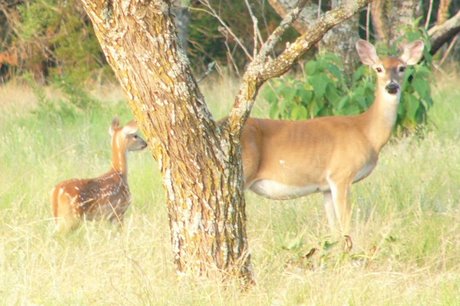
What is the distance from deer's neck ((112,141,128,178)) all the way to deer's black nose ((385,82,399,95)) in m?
1.73

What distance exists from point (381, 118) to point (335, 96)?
203 cm

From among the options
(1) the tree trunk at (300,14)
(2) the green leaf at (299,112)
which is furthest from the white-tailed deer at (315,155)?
(1) the tree trunk at (300,14)

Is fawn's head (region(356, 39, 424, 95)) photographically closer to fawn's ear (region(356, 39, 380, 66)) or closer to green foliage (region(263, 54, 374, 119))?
fawn's ear (region(356, 39, 380, 66))

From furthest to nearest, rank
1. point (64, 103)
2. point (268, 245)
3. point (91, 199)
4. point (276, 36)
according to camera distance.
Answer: point (64, 103), point (91, 199), point (268, 245), point (276, 36)

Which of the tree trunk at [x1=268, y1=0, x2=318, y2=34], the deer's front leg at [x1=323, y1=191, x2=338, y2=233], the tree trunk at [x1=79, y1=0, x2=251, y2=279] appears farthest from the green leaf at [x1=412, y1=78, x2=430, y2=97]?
the tree trunk at [x1=79, y1=0, x2=251, y2=279]

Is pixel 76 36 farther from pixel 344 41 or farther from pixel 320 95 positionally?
pixel 320 95

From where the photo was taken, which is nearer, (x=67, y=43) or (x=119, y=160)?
Answer: (x=119, y=160)

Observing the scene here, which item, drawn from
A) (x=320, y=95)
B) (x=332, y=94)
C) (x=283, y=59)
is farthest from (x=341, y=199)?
(x=332, y=94)

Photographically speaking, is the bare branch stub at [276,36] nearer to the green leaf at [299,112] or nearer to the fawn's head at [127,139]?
the fawn's head at [127,139]

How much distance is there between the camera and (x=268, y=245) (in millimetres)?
6207

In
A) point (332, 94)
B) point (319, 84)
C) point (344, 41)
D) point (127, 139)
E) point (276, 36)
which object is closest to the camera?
point (276, 36)

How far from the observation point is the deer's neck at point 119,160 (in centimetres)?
767

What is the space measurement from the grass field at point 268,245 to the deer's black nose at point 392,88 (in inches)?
21.8

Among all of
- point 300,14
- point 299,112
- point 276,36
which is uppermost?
point 276,36
